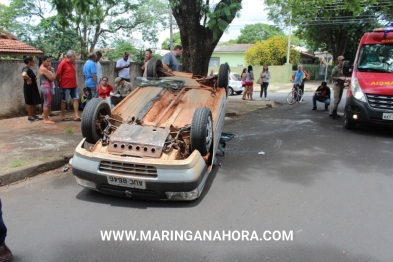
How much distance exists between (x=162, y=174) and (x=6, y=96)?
654cm

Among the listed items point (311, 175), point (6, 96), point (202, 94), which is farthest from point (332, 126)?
point (6, 96)

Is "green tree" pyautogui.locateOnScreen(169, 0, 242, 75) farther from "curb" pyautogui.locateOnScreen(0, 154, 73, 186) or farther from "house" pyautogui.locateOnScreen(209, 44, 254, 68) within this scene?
"house" pyautogui.locateOnScreen(209, 44, 254, 68)

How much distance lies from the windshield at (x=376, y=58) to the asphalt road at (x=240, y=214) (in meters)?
2.91

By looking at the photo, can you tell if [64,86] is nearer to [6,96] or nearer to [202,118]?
[6,96]

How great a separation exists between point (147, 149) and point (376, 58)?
6.92m

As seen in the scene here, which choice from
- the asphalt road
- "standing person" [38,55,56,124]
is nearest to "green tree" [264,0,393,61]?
"standing person" [38,55,56,124]

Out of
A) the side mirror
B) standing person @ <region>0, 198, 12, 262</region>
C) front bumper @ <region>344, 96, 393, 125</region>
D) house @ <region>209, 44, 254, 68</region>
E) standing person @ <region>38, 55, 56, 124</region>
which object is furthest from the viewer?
house @ <region>209, 44, 254, 68</region>

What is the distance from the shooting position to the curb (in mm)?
4672

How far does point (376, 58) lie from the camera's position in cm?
828

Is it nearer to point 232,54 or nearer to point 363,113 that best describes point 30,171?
point 363,113

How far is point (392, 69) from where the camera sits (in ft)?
26.0

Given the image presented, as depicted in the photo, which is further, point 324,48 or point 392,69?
point 324,48

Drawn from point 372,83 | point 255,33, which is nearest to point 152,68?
point 372,83

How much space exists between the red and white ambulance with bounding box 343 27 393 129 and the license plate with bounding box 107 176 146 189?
5.93 m
